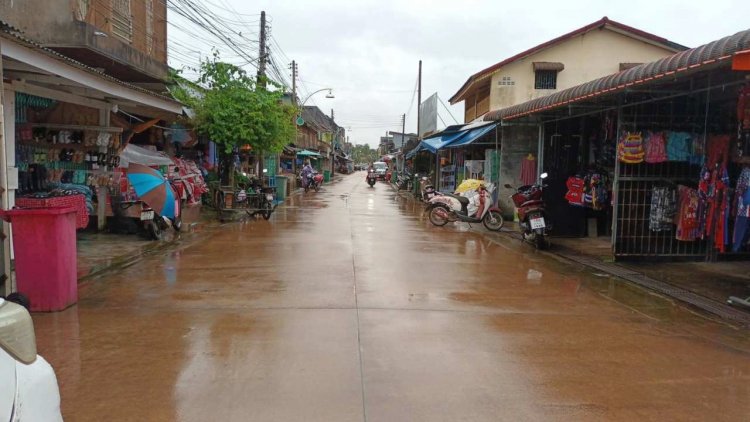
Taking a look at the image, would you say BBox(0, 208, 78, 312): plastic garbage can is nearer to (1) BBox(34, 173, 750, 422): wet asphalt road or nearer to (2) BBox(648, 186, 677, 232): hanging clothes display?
(1) BBox(34, 173, 750, 422): wet asphalt road

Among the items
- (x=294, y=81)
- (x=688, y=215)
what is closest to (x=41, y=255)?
(x=688, y=215)

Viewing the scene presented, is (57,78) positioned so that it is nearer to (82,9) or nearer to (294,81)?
(82,9)

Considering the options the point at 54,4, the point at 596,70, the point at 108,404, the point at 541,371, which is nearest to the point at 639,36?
the point at 596,70

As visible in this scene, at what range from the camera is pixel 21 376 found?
6.61 feet

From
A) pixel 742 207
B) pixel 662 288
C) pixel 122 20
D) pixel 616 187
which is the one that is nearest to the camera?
pixel 742 207

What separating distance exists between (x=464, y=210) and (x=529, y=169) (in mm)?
1943

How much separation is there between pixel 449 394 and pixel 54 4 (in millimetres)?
A: 12582

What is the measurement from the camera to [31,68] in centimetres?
682

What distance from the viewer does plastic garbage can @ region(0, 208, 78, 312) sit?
5809mm

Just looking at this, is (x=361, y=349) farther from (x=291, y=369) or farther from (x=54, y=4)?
(x=54, y=4)

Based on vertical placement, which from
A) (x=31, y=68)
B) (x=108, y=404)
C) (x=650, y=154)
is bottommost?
(x=108, y=404)

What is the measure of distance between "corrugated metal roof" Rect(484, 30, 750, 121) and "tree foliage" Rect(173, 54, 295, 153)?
29.5 feet

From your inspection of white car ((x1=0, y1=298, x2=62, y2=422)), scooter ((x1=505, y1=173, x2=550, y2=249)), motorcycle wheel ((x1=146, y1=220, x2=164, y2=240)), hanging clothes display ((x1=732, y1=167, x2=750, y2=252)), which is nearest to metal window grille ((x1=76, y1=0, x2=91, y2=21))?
motorcycle wheel ((x1=146, y1=220, x2=164, y2=240))

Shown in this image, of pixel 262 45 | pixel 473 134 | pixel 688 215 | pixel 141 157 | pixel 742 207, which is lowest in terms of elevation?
pixel 688 215
